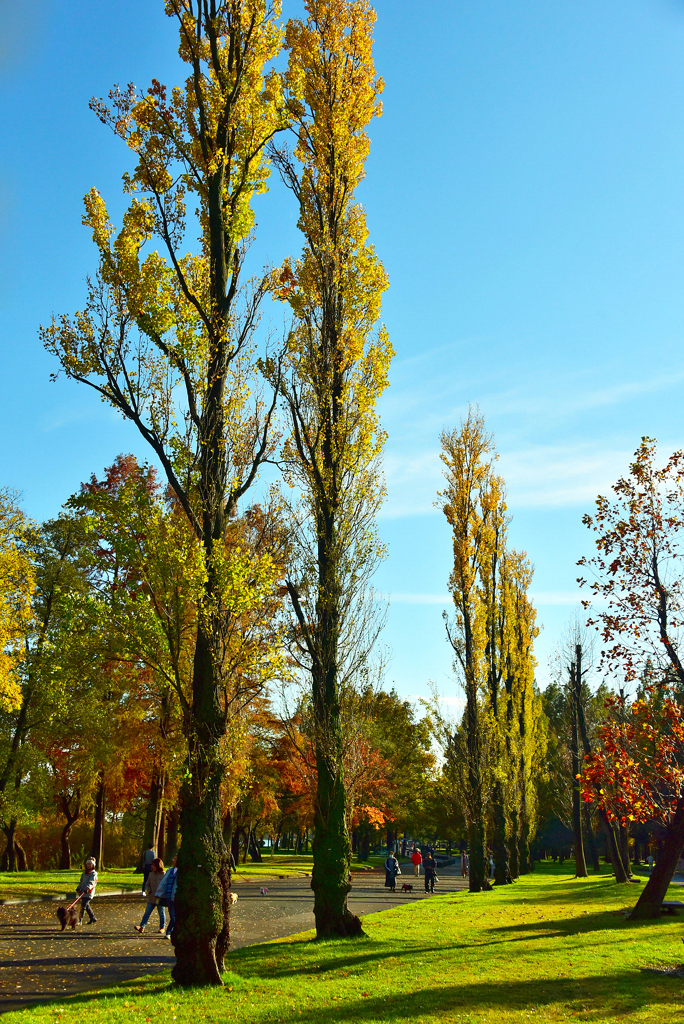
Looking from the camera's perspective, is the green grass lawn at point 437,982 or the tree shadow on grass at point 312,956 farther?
the tree shadow on grass at point 312,956

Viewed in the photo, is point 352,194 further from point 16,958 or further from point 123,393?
point 16,958

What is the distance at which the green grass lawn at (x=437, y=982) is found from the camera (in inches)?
313

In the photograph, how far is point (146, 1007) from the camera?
815 cm

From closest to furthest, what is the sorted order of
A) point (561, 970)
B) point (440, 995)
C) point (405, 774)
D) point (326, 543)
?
point (440, 995) < point (561, 970) < point (326, 543) < point (405, 774)

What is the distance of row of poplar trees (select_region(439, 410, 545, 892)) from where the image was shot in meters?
25.4

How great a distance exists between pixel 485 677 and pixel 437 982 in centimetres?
1925

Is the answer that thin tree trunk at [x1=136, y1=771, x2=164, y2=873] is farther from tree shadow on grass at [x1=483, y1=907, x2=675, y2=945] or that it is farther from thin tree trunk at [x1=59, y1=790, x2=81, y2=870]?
tree shadow on grass at [x1=483, y1=907, x2=675, y2=945]

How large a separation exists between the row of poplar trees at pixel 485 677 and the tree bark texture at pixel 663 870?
969 centimetres

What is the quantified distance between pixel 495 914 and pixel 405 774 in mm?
31879

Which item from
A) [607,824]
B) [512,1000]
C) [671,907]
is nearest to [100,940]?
[512,1000]

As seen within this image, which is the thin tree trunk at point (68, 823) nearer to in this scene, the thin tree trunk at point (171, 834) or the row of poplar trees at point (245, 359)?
the thin tree trunk at point (171, 834)

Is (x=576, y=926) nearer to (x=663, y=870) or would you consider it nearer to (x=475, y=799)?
(x=663, y=870)

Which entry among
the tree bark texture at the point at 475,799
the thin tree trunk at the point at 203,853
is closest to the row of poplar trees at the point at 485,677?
the tree bark texture at the point at 475,799

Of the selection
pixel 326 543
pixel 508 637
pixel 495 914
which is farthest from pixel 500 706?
pixel 326 543
